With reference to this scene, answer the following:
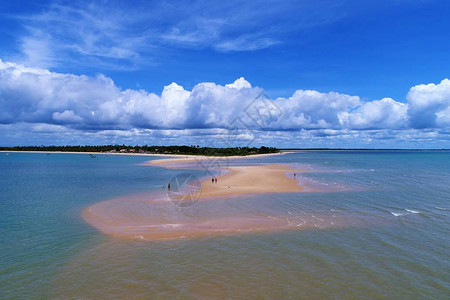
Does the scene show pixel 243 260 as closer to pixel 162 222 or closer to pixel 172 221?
pixel 172 221

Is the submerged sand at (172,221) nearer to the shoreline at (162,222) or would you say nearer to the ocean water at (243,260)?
the shoreline at (162,222)

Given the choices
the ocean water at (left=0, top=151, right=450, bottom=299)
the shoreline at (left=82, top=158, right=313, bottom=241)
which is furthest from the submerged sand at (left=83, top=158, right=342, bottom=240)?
the ocean water at (left=0, top=151, right=450, bottom=299)

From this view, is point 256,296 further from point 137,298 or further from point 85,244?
point 85,244

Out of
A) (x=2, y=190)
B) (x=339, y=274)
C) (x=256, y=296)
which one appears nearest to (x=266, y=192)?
(x=339, y=274)

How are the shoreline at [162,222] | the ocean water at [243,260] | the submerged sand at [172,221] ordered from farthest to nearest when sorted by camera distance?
the submerged sand at [172,221] < the shoreline at [162,222] < the ocean water at [243,260]

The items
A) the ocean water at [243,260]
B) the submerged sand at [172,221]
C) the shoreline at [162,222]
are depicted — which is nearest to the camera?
the ocean water at [243,260]

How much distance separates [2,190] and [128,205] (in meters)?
25.8

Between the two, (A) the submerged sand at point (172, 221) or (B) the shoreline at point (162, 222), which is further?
(A) the submerged sand at point (172, 221)

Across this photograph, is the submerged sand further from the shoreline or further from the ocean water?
the ocean water

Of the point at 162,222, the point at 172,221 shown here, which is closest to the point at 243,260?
the point at 172,221

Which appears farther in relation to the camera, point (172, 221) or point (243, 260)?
point (172, 221)

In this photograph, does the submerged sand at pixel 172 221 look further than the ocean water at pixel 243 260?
Yes

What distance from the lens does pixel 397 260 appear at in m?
15.1

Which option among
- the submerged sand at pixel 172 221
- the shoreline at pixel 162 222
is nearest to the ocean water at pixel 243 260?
the submerged sand at pixel 172 221
